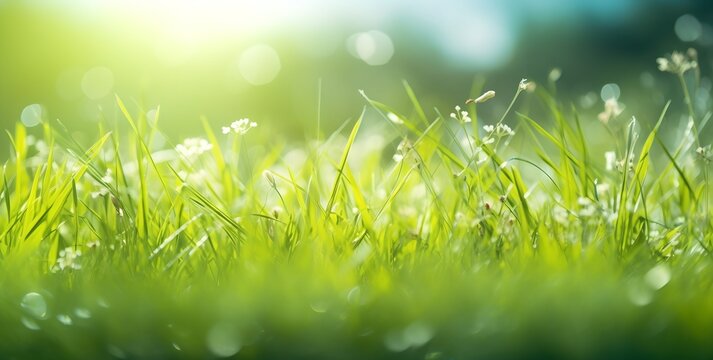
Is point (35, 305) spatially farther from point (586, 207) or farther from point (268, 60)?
point (268, 60)

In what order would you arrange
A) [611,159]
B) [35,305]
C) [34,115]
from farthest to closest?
[34,115] → [611,159] → [35,305]

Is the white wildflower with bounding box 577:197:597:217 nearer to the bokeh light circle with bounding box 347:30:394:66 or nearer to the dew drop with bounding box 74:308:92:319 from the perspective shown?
the dew drop with bounding box 74:308:92:319

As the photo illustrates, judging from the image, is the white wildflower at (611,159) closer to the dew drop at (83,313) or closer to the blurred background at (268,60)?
the dew drop at (83,313)

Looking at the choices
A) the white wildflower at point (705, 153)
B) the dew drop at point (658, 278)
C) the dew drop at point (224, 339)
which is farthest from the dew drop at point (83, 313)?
the white wildflower at point (705, 153)

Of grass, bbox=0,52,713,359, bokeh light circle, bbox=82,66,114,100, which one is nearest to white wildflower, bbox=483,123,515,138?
grass, bbox=0,52,713,359

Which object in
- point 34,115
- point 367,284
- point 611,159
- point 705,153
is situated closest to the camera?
point 367,284

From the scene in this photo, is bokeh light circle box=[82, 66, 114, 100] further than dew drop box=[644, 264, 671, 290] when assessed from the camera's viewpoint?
Yes

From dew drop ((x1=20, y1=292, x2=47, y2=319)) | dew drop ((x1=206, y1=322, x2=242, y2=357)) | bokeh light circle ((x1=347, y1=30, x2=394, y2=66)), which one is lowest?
dew drop ((x1=206, y1=322, x2=242, y2=357))

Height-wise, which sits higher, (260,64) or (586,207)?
(260,64)

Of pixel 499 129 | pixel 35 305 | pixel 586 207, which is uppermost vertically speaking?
pixel 499 129

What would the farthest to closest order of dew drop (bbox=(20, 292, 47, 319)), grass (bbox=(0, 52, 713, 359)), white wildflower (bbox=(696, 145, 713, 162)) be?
white wildflower (bbox=(696, 145, 713, 162)), dew drop (bbox=(20, 292, 47, 319)), grass (bbox=(0, 52, 713, 359))

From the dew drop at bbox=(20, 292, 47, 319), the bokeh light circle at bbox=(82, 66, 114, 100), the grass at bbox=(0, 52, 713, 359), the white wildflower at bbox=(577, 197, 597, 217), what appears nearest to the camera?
the grass at bbox=(0, 52, 713, 359)

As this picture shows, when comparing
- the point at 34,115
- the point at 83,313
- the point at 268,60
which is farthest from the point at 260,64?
the point at 83,313

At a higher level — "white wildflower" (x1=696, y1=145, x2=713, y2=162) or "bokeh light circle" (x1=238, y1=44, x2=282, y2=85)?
"bokeh light circle" (x1=238, y1=44, x2=282, y2=85)
